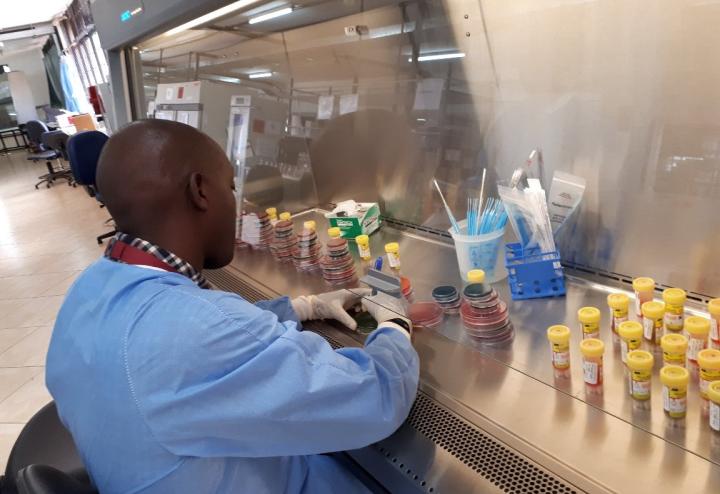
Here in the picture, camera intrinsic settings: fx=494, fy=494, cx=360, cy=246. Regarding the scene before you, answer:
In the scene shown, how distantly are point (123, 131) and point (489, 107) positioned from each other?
3.12 feet

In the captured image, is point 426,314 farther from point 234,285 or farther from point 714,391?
point 234,285

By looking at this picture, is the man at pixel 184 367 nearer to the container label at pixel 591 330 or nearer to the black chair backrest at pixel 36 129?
the container label at pixel 591 330

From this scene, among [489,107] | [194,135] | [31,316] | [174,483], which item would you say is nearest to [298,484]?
[174,483]

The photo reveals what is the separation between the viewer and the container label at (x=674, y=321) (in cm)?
94

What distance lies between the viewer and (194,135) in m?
0.99

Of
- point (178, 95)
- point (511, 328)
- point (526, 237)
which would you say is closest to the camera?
point (511, 328)

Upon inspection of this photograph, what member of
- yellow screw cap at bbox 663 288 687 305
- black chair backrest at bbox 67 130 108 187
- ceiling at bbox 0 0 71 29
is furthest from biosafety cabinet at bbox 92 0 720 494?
ceiling at bbox 0 0 71 29

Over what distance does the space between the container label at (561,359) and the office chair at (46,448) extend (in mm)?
1018

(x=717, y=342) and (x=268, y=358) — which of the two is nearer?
(x=268, y=358)

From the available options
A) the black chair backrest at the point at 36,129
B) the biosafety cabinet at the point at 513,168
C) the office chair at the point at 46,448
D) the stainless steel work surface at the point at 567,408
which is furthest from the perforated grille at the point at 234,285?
the black chair backrest at the point at 36,129

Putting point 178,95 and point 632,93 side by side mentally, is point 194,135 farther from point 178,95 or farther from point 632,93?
point 178,95

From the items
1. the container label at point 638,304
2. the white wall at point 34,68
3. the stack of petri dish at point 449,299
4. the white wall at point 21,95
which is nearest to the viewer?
the container label at point 638,304

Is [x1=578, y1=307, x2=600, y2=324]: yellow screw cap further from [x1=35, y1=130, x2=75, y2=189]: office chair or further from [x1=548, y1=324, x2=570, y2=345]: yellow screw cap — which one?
[x1=35, y1=130, x2=75, y2=189]: office chair

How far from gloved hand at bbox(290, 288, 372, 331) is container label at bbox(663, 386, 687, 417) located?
A: 73 centimetres
